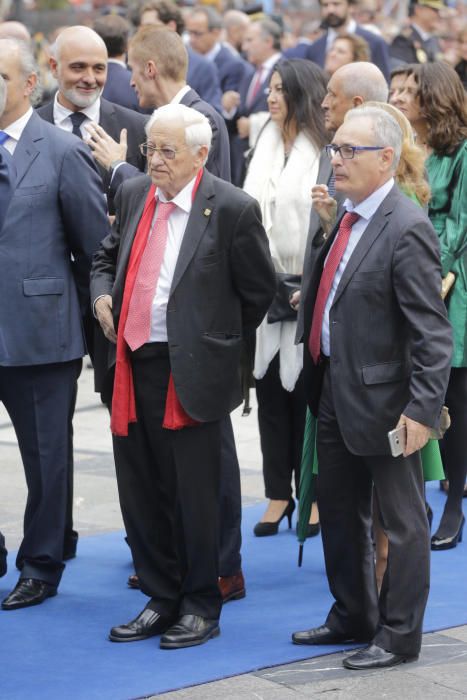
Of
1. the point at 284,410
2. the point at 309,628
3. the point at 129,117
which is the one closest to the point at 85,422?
the point at 284,410

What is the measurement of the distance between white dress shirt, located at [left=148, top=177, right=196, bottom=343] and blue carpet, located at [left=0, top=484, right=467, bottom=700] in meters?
Result: 1.12

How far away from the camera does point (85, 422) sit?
8.97 m

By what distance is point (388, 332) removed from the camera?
4.48 m

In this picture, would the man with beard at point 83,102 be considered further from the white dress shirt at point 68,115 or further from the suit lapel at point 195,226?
the suit lapel at point 195,226

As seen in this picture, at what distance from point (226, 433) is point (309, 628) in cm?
85

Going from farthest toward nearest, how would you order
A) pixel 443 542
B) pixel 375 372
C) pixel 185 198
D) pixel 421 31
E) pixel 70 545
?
pixel 421 31, pixel 443 542, pixel 70 545, pixel 185 198, pixel 375 372

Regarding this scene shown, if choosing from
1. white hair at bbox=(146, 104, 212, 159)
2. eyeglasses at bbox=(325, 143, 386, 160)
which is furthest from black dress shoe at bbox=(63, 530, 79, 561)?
eyeglasses at bbox=(325, 143, 386, 160)

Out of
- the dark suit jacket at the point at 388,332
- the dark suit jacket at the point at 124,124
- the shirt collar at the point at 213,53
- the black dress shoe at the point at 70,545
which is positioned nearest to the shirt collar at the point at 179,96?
the dark suit jacket at the point at 124,124

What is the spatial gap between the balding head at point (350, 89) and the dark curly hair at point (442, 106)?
685 mm

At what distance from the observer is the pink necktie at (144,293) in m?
4.79

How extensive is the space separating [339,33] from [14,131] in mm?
6973

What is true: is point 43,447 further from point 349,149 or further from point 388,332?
point 349,149

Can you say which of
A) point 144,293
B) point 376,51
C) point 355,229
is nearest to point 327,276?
point 355,229

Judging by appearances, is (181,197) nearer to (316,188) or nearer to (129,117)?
(316,188)
